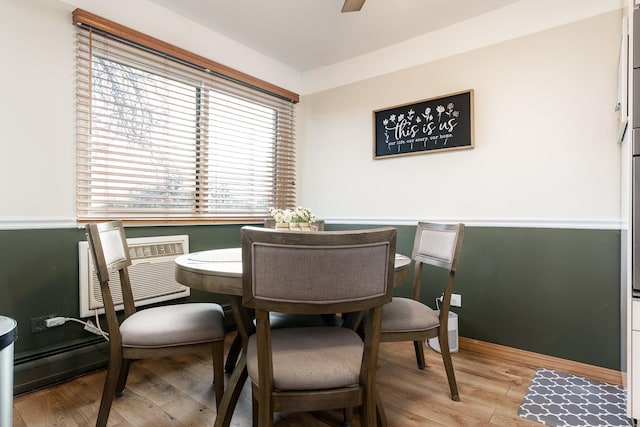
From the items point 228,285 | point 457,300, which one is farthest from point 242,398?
point 457,300

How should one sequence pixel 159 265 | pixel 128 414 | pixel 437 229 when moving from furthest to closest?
pixel 159 265, pixel 437 229, pixel 128 414

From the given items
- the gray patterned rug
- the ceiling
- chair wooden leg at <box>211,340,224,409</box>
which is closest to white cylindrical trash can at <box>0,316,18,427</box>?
chair wooden leg at <box>211,340,224,409</box>

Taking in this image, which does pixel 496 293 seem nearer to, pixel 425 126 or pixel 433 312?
pixel 433 312

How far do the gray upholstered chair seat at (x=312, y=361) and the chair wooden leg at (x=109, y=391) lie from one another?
23.6 inches

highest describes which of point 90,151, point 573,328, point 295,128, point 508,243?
point 295,128

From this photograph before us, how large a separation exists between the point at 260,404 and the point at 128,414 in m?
1.01

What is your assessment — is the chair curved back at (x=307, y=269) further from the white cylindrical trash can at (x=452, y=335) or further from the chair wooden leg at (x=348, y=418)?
the white cylindrical trash can at (x=452, y=335)

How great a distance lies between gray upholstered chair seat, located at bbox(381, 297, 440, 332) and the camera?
5.41 ft

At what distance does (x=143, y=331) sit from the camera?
148cm

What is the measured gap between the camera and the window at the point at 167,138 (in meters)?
2.11

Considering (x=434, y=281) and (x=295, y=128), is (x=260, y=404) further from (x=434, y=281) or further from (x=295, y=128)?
(x=295, y=128)

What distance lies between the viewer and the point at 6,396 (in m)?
1.01

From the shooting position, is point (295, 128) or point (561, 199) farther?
point (295, 128)

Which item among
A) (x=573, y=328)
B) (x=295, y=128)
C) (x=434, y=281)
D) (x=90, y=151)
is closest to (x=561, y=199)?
(x=573, y=328)
